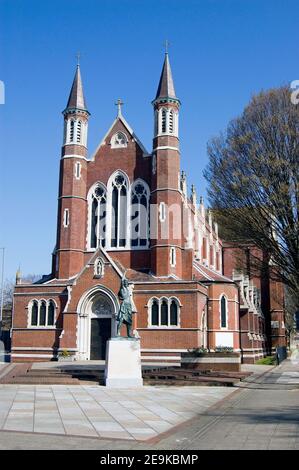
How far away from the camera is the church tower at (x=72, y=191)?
39656 mm

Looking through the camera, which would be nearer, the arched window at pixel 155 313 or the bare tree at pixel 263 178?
the bare tree at pixel 263 178

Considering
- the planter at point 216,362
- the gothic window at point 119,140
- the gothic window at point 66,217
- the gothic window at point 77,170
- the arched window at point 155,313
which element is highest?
the gothic window at point 119,140

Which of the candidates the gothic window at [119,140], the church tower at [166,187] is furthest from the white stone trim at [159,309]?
the gothic window at [119,140]

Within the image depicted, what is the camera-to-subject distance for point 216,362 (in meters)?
27.8

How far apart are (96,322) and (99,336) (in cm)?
104

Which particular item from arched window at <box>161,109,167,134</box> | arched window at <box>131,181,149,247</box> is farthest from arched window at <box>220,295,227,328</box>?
arched window at <box>161,109,167,134</box>

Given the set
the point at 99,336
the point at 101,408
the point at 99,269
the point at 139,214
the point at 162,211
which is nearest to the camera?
the point at 101,408

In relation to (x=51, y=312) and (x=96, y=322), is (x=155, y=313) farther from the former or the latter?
(x=51, y=312)

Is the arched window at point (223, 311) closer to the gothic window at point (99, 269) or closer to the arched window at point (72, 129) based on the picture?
the gothic window at point (99, 269)

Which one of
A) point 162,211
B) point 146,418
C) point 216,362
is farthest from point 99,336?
point 146,418

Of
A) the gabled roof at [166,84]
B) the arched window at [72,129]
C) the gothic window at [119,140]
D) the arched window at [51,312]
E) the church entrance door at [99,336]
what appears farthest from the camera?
the gothic window at [119,140]

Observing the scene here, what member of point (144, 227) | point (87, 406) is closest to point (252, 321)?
point (144, 227)

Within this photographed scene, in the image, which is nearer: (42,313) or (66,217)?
(42,313)
